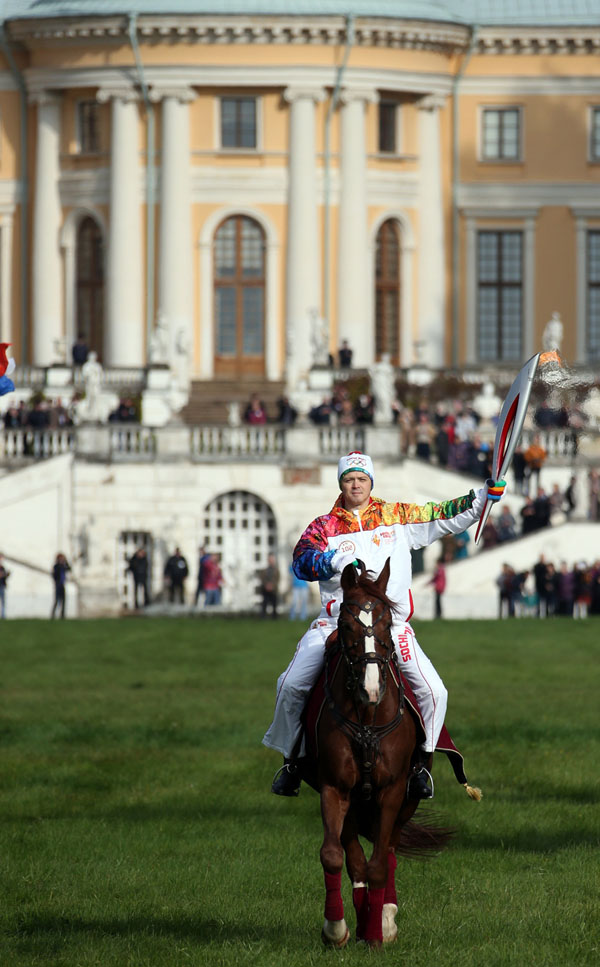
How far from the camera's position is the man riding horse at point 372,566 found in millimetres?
13656

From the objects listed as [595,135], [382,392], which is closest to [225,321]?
[595,135]

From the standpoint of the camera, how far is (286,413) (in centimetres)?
5147

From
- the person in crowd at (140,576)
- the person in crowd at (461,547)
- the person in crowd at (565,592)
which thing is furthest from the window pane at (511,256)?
the person in crowd at (565,592)

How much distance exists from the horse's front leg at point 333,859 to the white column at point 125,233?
5038cm

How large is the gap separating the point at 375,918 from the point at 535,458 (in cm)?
3679

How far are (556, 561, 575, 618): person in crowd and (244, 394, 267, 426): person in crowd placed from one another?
9341mm

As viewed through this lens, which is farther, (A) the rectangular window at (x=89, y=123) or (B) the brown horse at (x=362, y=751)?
(A) the rectangular window at (x=89, y=123)

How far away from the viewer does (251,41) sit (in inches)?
2462

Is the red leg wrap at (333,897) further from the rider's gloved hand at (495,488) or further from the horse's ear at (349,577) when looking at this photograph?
the rider's gloved hand at (495,488)

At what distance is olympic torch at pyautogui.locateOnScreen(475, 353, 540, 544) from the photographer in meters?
14.0

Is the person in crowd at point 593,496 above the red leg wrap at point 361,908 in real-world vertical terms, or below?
above

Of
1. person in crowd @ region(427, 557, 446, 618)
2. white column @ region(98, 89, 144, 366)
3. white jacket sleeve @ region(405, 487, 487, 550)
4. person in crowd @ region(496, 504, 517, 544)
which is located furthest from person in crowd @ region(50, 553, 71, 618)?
white jacket sleeve @ region(405, 487, 487, 550)

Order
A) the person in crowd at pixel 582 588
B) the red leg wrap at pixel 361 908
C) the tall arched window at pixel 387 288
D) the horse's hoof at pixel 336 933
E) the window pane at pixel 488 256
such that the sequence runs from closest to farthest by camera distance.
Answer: the horse's hoof at pixel 336 933
the red leg wrap at pixel 361 908
the person in crowd at pixel 582 588
the tall arched window at pixel 387 288
the window pane at pixel 488 256

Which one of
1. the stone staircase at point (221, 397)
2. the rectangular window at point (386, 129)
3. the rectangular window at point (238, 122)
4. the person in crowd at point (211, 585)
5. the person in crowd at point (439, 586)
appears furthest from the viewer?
the rectangular window at point (386, 129)
